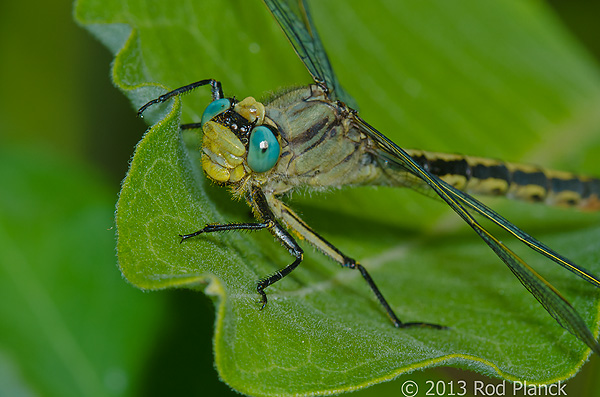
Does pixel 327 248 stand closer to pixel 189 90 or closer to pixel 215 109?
pixel 215 109

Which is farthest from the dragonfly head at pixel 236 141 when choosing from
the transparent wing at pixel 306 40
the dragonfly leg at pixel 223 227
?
the transparent wing at pixel 306 40

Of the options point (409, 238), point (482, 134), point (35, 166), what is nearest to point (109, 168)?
point (35, 166)

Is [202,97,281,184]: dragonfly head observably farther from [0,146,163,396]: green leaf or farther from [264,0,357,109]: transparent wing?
[0,146,163,396]: green leaf

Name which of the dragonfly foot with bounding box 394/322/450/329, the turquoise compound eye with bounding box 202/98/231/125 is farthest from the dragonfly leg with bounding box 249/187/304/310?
the dragonfly foot with bounding box 394/322/450/329

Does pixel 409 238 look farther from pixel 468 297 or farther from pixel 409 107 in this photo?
pixel 409 107

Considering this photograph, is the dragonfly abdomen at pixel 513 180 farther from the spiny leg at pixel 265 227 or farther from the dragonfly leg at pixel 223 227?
the dragonfly leg at pixel 223 227

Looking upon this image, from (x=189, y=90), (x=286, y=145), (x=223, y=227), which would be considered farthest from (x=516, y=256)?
(x=189, y=90)
